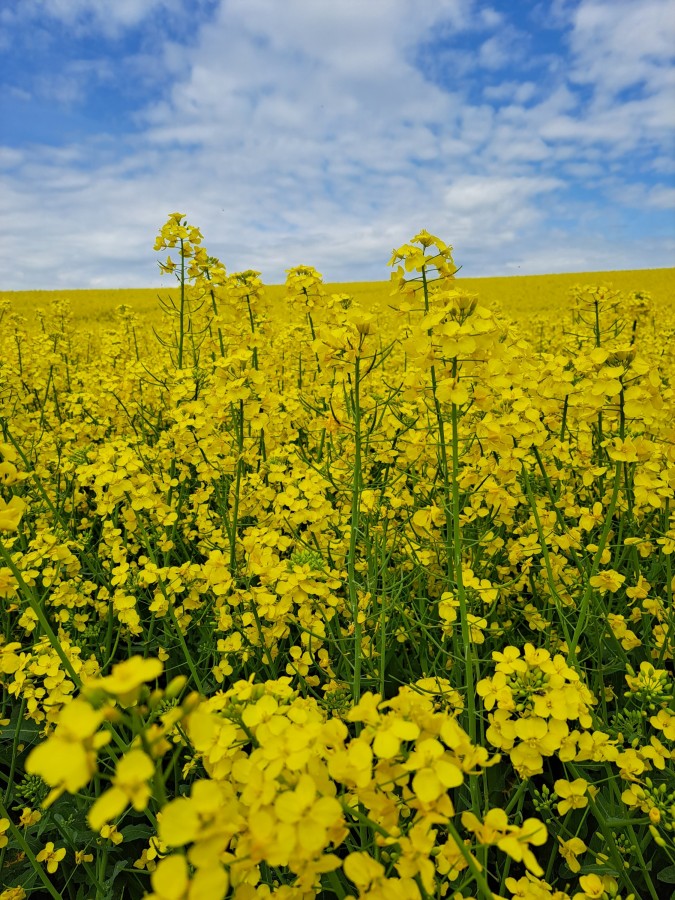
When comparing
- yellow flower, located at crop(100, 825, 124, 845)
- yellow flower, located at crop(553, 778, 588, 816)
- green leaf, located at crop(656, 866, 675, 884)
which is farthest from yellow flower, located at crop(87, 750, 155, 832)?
green leaf, located at crop(656, 866, 675, 884)

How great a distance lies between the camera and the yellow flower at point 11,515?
1.34m

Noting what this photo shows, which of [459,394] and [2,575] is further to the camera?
[2,575]

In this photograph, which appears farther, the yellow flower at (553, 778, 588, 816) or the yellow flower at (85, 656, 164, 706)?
the yellow flower at (553, 778, 588, 816)

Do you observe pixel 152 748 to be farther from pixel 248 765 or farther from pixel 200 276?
pixel 200 276

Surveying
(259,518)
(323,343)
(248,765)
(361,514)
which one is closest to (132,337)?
(259,518)

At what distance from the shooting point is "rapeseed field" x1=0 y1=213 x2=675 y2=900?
956 millimetres

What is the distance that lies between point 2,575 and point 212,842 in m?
1.51

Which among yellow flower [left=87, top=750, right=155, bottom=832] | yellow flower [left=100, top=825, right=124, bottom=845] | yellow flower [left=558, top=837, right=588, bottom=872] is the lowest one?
yellow flower [left=100, top=825, right=124, bottom=845]

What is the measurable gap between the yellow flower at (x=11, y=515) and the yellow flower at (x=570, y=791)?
1772mm

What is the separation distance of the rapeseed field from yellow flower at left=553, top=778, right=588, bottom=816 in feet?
0.05

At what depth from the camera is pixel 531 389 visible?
2.48 m

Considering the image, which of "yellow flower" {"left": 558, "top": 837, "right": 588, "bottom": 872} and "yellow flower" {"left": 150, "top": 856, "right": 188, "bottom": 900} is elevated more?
"yellow flower" {"left": 150, "top": 856, "right": 188, "bottom": 900}

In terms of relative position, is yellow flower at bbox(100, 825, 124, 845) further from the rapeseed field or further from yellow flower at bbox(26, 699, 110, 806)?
yellow flower at bbox(26, 699, 110, 806)

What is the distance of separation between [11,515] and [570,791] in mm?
1856
